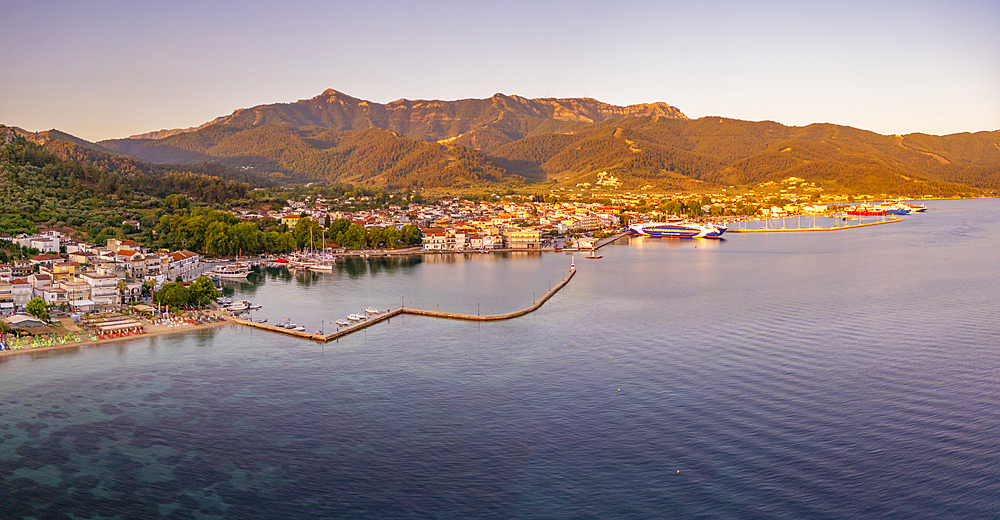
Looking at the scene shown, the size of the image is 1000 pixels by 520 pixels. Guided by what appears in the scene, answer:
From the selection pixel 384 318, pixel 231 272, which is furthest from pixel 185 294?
pixel 231 272

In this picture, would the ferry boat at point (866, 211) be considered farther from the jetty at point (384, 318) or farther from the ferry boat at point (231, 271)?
the ferry boat at point (231, 271)

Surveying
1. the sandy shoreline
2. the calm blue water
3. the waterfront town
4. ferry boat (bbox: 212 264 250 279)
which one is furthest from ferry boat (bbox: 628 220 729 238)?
the sandy shoreline

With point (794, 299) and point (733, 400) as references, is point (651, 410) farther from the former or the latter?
point (794, 299)

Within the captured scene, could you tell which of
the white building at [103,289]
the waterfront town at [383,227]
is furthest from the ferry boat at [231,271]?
the white building at [103,289]

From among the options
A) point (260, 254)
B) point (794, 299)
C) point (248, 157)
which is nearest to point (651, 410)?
point (794, 299)

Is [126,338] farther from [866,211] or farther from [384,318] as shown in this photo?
[866,211]

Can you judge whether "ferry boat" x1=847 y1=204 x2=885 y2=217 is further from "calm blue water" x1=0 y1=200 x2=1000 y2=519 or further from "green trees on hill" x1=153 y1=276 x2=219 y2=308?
"green trees on hill" x1=153 y1=276 x2=219 y2=308
